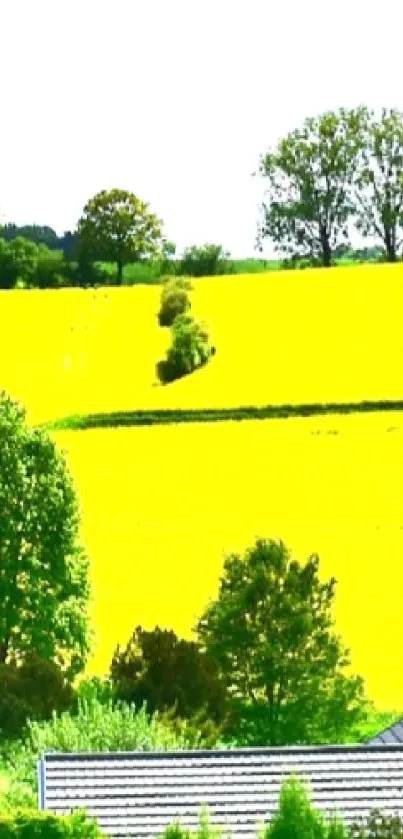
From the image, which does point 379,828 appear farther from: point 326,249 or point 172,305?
point 326,249

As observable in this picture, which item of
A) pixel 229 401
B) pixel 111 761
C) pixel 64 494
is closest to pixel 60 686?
pixel 64 494

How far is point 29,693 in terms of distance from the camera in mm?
A: 40125

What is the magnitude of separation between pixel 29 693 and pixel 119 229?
97349 millimetres

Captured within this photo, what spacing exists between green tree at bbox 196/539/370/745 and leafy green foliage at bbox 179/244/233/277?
10200cm

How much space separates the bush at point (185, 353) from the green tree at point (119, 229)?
3585cm

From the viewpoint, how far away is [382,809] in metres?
26.9

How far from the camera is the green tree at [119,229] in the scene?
443ft

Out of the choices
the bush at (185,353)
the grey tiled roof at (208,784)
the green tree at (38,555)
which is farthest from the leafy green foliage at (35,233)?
the grey tiled roof at (208,784)

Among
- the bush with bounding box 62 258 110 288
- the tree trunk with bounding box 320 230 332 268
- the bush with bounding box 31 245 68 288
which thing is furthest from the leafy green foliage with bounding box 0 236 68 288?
the tree trunk with bounding box 320 230 332 268

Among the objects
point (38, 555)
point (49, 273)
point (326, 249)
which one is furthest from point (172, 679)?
point (326, 249)

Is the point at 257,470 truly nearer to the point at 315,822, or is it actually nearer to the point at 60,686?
the point at 60,686

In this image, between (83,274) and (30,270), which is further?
(30,270)

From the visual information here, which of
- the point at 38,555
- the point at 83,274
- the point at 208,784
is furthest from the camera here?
the point at 83,274

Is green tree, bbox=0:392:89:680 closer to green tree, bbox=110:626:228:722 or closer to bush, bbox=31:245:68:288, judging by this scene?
green tree, bbox=110:626:228:722
